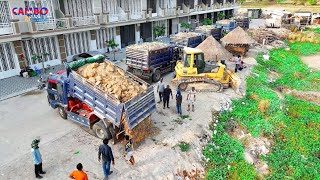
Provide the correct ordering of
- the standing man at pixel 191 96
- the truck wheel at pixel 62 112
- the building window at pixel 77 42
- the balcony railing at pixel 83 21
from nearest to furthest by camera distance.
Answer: the truck wheel at pixel 62 112
the standing man at pixel 191 96
the balcony railing at pixel 83 21
the building window at pixel 77 42

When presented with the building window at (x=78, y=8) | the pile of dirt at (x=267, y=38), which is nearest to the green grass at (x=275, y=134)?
the pile of dirt at (x=267, y=38)

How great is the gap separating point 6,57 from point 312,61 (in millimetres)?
27674

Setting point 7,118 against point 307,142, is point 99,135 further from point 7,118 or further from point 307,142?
point 307,142

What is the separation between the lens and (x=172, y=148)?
10492 mm

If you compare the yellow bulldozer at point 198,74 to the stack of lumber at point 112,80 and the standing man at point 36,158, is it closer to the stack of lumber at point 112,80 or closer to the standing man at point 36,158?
the stack of lumber at point 112,80

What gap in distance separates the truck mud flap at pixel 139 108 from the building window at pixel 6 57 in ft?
42.0

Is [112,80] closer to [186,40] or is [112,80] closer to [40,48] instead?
[40,48]

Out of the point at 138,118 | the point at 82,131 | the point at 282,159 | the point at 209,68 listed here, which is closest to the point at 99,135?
the point at 82,131

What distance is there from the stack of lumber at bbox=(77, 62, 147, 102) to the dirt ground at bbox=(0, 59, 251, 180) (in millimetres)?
2095

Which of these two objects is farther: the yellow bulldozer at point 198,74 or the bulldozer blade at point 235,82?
the bulldozer blade at point 235,82

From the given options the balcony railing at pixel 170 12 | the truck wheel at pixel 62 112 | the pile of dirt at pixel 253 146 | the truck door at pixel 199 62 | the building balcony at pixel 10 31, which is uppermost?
the balcony railing at pixel 170 12

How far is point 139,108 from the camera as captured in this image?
10562 mm

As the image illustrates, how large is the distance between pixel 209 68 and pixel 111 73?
763 cm

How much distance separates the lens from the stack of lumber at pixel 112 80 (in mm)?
10669
